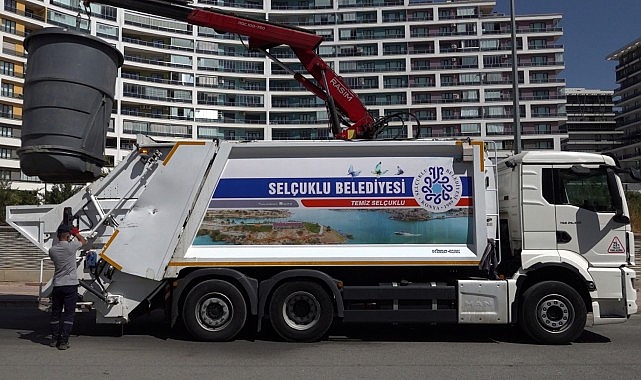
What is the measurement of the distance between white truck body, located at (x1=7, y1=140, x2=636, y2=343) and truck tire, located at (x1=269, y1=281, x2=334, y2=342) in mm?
21

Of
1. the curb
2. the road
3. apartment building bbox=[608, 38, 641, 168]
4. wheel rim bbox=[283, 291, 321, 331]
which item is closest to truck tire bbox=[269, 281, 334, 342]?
wheel rim bbox=[283, 291, 321, 331]

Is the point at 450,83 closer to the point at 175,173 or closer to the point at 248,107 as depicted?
the point at 248,107

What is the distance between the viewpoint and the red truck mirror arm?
988cm

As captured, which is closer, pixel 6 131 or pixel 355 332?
pixel 355 332

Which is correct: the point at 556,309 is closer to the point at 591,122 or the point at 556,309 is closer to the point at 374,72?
the point at 374,72

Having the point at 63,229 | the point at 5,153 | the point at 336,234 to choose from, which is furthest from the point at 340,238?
the point at 5,153

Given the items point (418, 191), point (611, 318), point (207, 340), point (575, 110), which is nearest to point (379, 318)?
point (418, 191)

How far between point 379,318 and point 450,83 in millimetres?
80419

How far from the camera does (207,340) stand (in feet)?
27.5

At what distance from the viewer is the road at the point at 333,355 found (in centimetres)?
667

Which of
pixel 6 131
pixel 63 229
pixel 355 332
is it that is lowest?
pixel 355 332

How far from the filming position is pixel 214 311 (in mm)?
8422

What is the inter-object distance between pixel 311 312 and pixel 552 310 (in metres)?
3.51

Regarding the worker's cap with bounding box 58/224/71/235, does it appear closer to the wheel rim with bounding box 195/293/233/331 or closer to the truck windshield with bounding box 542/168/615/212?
the wheel rim with bounding box 195/293/233/331
